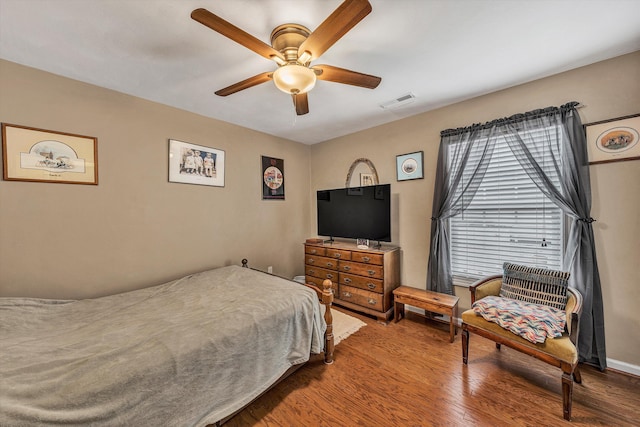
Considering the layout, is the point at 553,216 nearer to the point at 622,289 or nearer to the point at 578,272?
the point at 578,272

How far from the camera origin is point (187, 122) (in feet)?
9.30

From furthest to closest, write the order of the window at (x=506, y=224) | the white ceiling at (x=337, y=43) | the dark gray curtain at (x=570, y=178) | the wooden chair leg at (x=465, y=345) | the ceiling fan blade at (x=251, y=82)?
the window at (x=506, y=224) < the wooden chair leg at (x=465, y=345) < the dark gray curtain at (x=570, y=178) < the ceiling fan blade at (x=251, y=82) < the white ceiling at (x=337, y=43)

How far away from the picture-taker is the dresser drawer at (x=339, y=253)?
3.16 meters

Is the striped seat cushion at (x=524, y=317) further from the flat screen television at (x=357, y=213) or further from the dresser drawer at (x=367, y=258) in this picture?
the flat screen television at (x=357, y=213)

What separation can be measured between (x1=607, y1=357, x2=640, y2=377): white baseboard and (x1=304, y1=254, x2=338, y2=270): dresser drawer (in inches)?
102

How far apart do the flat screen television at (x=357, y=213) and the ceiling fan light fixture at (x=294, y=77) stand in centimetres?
190

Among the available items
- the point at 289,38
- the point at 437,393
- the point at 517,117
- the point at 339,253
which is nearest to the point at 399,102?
the point at 517,117

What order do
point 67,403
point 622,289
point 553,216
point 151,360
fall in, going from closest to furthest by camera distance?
point 67,403 → point 151,360 → point 622,289 → point 553,216

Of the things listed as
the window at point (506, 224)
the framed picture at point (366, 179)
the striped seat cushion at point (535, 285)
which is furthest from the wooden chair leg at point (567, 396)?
the framed picture at point (366, 179)

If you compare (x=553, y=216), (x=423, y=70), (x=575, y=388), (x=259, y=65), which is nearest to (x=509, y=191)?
(x=553, y=216)

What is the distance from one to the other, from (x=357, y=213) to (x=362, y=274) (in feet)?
2.77

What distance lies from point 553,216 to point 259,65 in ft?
9.78

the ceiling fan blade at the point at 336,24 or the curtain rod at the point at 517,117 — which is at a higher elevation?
the ceiling fan blade at the point at 336,24


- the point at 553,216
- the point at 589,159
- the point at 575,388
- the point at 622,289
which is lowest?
the point at 575,388
